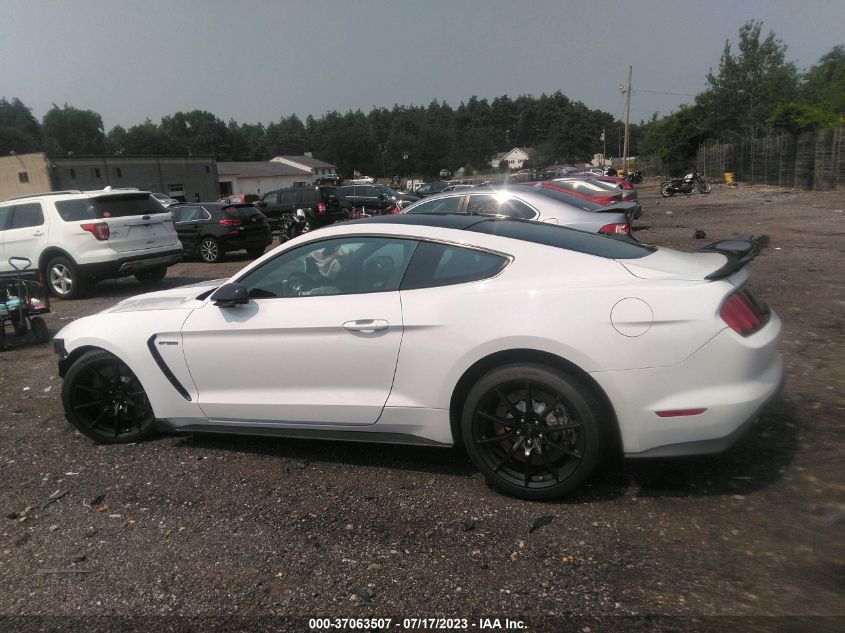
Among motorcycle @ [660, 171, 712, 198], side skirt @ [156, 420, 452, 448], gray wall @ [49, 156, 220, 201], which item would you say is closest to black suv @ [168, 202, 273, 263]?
side skirt @ [156, 420, 452, 448]

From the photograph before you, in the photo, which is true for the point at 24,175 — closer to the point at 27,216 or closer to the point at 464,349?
the point at 27,216

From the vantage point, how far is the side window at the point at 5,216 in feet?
36.3

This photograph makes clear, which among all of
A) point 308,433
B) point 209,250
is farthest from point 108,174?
point 308,433

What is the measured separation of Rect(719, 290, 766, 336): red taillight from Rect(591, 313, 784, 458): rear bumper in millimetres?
53

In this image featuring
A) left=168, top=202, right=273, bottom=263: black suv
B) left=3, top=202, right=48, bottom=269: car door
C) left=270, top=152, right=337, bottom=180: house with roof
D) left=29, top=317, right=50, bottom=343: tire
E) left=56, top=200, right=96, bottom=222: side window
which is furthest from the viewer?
left=270, top=152, right=337, bottom=180: house with roof

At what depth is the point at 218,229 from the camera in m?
14.9

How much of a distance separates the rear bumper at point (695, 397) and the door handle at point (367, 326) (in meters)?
1.18

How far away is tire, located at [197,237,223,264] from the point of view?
15.1 m

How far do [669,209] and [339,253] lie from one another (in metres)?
24.4

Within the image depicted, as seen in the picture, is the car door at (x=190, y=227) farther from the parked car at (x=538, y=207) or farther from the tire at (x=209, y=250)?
the parked car at (x=538, y=207)

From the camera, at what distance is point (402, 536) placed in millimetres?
3193

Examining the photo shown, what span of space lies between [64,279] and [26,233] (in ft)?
3.33

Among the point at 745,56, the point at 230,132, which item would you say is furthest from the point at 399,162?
the point at 745,56

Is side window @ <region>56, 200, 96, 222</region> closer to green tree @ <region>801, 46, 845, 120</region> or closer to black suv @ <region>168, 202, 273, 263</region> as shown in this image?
black suv @ <region>168, 202, 273, 263</region>
